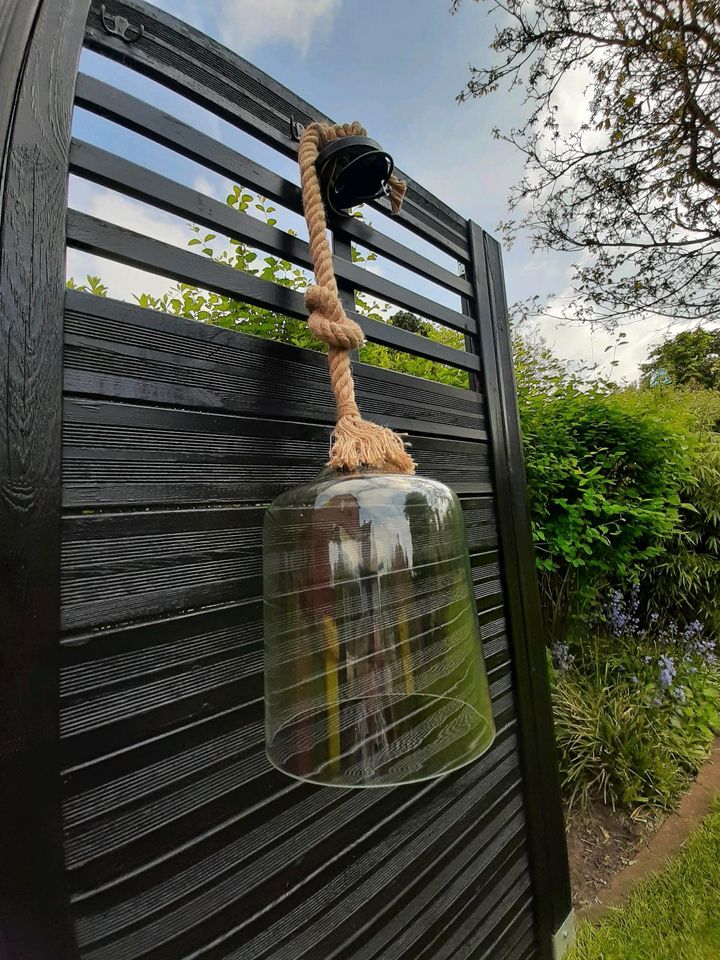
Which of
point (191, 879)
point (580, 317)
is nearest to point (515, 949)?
point (191, 879)

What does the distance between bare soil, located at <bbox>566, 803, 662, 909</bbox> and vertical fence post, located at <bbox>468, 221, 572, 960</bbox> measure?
1.51ft

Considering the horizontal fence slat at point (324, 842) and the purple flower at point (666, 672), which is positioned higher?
the horizontal fence slat at point (324, 842)

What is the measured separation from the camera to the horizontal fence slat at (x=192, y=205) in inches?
27.4

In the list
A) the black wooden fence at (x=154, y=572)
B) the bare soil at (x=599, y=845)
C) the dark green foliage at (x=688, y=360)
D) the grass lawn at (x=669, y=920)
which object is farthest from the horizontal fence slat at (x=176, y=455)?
the dark green foliage at (x=688, y=360)

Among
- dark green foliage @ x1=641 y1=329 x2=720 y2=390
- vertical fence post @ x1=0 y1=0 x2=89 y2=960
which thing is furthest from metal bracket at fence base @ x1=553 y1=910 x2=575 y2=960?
dark green foliage @ x1=641 y1=329 x2=720 y2=390

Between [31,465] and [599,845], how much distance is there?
8.50 ft

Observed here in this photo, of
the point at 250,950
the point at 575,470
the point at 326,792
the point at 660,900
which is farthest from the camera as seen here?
the point at 575,470

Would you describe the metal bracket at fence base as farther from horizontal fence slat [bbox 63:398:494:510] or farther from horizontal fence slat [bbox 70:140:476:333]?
horizontal fence slat [bbox 70:140:476:333]

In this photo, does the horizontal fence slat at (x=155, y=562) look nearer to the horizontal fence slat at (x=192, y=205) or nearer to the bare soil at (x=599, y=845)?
the horizontal fence slat at (x=192, y=205)

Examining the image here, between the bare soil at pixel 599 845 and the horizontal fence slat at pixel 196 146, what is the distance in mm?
2400

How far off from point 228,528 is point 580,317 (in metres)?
4.33

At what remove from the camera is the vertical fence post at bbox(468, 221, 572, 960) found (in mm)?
1402

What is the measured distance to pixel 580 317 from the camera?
4207 mm

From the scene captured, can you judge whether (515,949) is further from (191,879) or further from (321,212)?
(321,212)
